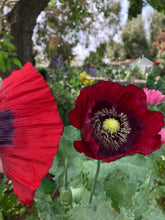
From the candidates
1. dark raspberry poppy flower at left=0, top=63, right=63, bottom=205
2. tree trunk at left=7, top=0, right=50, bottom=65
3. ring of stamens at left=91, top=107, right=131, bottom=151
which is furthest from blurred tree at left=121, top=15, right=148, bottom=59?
dark raspberry poppy flower at left=0, top=63, right=63, bottom=205

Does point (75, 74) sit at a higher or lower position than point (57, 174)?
lower

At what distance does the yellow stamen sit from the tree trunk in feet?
11.2

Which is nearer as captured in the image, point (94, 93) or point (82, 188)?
point (94, 93)

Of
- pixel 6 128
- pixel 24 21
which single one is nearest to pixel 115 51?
pixel 24 21

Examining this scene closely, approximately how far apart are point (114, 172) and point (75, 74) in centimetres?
550

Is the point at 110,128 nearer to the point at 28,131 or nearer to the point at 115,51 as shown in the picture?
the point at 28,131

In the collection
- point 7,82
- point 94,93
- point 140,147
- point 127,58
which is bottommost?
point 127,58

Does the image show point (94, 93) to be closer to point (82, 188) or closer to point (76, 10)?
point (82, 188)

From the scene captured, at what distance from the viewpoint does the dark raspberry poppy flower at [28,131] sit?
0.28m

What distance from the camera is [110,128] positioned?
576 mm

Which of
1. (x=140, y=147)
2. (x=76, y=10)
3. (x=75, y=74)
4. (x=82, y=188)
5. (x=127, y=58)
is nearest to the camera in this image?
(x=140, y=147)

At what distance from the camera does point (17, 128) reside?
31cm

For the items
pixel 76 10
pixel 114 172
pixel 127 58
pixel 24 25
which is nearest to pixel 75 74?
pixel 76 10

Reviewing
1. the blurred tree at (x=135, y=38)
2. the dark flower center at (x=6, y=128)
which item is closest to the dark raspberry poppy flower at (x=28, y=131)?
the dark flower center at (x=6, y=128)
